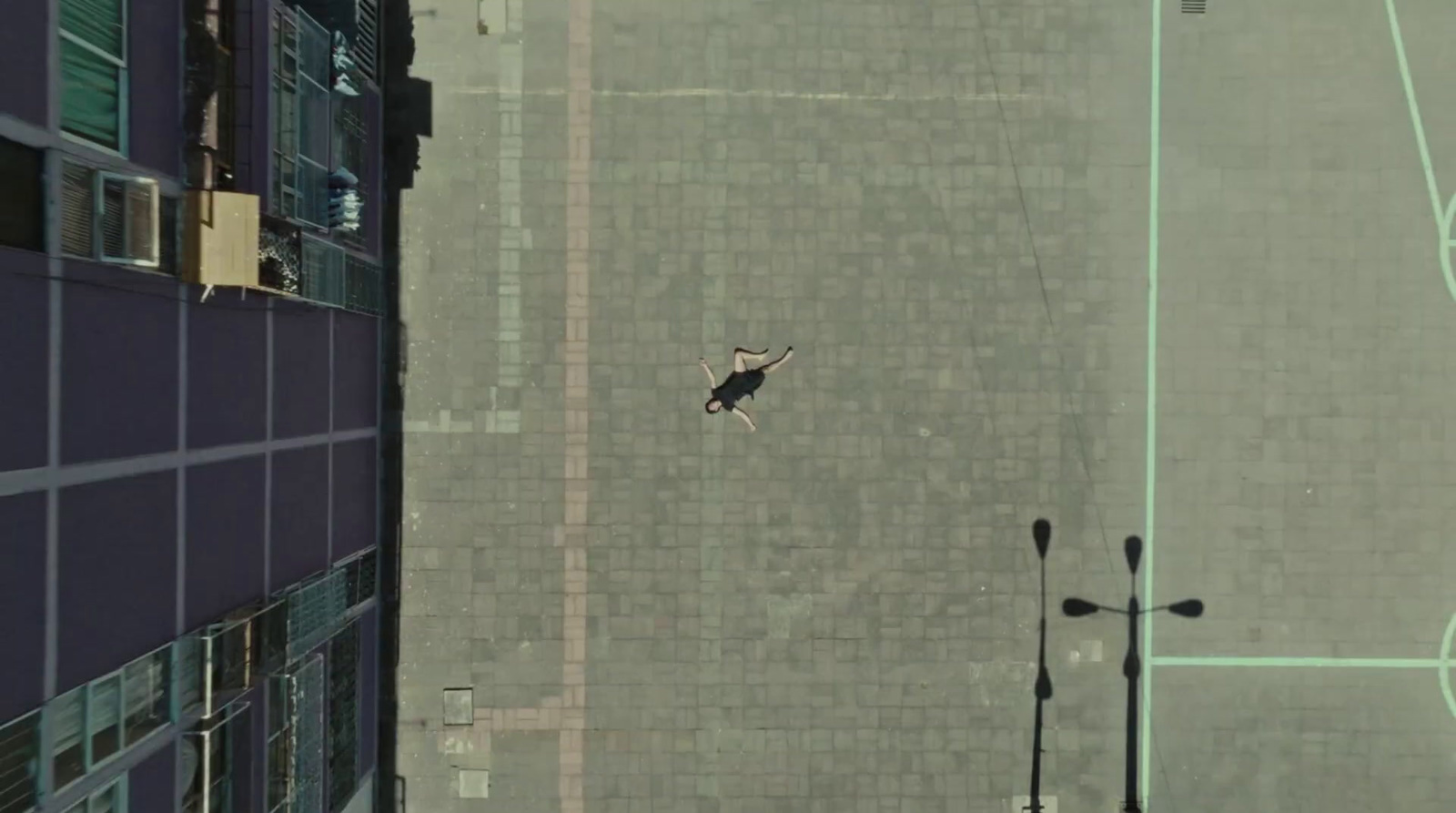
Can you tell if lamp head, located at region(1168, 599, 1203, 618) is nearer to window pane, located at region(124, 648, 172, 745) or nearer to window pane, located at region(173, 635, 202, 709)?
window pane, located at region(173, 635, 202, 709)

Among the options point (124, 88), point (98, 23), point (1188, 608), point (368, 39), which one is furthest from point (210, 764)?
point (1188, 608)

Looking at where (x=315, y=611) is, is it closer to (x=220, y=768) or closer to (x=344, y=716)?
(x=344, y=716)

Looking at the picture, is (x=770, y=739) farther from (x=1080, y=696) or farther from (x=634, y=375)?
(x=634, y=375)

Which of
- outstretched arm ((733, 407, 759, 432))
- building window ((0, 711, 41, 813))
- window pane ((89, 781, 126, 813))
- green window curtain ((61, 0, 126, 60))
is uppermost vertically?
green window curtain ((61, 0, 126, 60))

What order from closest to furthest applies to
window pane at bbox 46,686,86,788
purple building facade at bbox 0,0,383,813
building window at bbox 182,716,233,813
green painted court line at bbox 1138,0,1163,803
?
purple building facade at bbox 0,0,383,813 < window pane at bbox 46,686,86,788 < building window at bbox 182,716,233,813 < green painted court line at bbox 1138,0,1163,803

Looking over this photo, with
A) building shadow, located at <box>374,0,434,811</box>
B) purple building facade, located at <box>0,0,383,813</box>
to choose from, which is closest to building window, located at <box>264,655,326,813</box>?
purple building facade, located at <box>0,0,383,813</box>

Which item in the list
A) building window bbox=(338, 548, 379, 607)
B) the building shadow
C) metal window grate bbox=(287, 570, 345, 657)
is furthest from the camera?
the building shadow
